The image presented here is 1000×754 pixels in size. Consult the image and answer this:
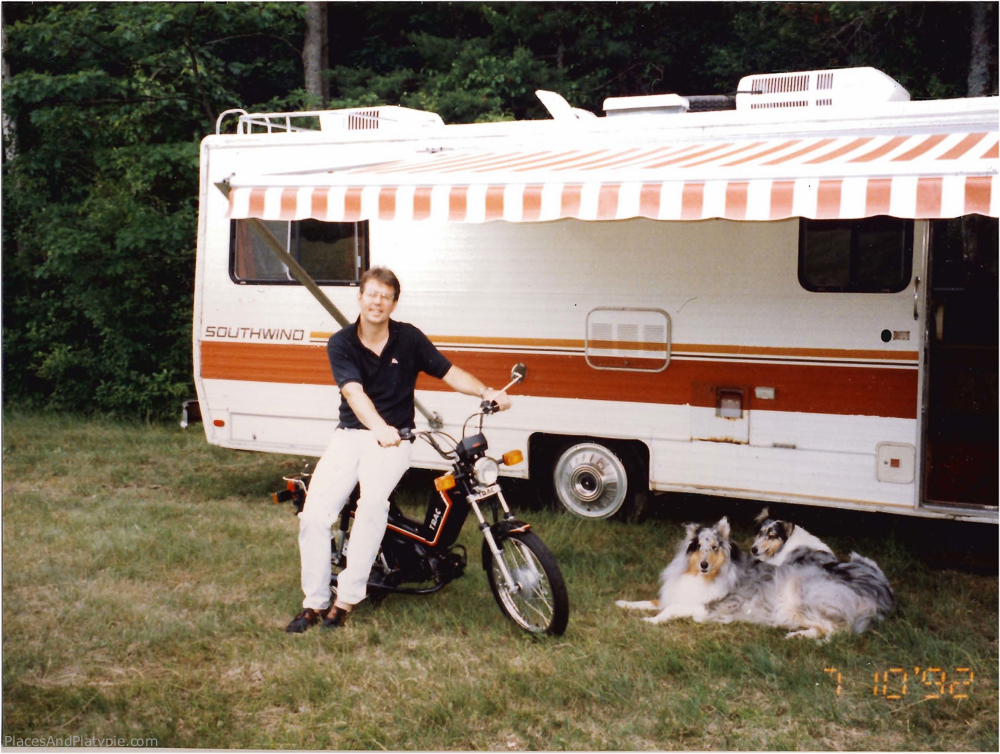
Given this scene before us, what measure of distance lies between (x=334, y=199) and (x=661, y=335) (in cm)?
219

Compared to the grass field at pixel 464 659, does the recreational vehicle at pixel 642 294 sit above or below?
above

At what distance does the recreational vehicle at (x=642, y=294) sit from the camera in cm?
471

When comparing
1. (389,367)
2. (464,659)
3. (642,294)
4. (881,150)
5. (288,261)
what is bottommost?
(464,659)

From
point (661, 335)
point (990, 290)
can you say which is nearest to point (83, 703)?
point (661, 335)

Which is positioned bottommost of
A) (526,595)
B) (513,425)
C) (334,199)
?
(526,595)

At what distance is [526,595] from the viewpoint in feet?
14.8

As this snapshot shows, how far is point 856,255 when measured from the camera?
548 centimetres

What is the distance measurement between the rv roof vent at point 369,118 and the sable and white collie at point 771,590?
344 cm

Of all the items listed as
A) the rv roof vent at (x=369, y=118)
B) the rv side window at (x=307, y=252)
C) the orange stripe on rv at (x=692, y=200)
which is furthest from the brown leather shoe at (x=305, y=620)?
the rv roof vent at (x=369, y=118)

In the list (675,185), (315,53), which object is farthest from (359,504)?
(315,53)

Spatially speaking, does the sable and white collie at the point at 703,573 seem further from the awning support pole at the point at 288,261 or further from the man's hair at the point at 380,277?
the man's hair at the point at 380,277

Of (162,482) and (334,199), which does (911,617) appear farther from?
(162,482)

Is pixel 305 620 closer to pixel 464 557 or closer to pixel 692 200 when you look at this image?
pixel 464 557

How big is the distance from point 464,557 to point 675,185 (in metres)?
2.00
